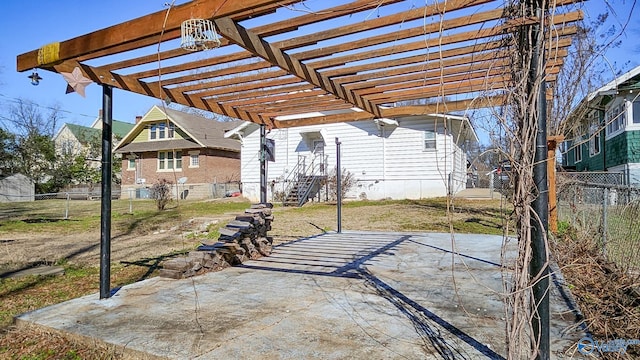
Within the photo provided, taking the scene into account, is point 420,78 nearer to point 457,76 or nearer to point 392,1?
point 457,76

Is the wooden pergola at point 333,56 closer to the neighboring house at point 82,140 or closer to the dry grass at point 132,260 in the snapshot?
the dry grass at point 132,260

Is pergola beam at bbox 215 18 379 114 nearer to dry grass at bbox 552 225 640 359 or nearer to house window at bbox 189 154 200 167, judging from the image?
dry grass at bbox 552 225 640 359

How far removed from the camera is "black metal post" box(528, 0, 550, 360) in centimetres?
187

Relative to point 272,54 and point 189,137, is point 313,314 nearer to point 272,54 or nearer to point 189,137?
point 272,54

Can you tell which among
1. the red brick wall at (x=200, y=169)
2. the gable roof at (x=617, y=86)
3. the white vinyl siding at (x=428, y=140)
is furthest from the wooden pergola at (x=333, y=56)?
the red brick wall at (x=200, y=169)

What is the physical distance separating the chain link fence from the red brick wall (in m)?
20.3

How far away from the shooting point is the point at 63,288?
187 inches

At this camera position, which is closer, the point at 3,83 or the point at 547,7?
the point at 547,7

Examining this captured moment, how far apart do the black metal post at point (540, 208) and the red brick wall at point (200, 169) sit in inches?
971

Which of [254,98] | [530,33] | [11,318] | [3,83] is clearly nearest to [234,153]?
[3,83]

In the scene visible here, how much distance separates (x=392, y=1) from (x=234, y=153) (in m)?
26.3

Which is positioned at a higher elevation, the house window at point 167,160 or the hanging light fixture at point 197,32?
the house window at point 167,160

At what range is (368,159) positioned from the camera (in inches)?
715

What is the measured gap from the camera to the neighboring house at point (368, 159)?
17.2 metres
